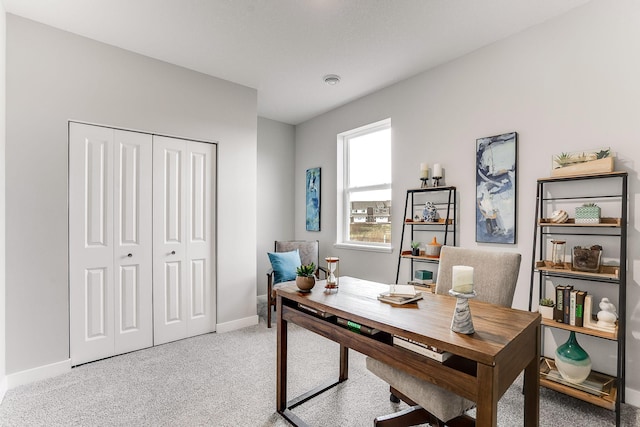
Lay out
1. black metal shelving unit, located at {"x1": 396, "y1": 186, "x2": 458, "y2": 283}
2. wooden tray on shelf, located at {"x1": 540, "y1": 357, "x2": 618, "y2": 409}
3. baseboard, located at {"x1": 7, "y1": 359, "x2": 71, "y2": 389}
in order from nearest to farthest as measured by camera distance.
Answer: wooden tray on shelf, located at {"x1": 540, "y1": 357, "x2": 618, "y2": 409}, baseboard, located at {"x1": 7, "y1": 359, "x2": 71, "y2": 389}, black metal shelving unit, located at {"x1": 396, "y1": 186, "x2": 458, "y2": 283}

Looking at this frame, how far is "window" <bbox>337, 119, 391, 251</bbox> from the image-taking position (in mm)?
3814

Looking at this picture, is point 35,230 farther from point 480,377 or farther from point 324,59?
point 480,377

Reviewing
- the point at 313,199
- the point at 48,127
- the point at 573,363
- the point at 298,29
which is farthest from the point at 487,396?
the point at 313,199

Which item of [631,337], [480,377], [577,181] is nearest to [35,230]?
[480,377]

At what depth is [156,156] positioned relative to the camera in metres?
3.01

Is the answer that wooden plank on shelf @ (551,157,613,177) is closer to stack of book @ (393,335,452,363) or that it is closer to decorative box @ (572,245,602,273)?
decorative box @ (572,245,602,273)

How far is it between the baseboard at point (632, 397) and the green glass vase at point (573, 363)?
336 mm

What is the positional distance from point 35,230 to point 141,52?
5.68ft

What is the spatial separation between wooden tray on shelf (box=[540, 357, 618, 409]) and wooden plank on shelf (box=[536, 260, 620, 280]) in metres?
0.67

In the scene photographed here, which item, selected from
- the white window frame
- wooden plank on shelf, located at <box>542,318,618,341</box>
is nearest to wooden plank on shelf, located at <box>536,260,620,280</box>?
wooden plank on shelf, located at <box>542,318,618,341</box>

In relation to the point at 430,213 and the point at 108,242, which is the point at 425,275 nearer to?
the point at 430,213

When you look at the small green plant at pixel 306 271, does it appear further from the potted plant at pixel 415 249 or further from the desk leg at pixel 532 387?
the potted plant at pixel 415 249

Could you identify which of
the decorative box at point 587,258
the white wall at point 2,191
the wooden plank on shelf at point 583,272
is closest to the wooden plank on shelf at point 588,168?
the decorative box at point 587,258

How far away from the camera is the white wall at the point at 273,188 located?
15.4ft
